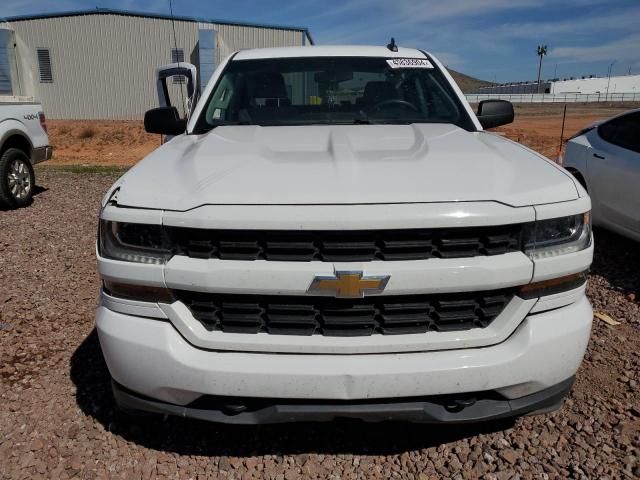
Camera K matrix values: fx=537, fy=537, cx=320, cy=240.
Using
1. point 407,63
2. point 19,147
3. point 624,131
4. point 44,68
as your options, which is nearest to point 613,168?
point 624,131

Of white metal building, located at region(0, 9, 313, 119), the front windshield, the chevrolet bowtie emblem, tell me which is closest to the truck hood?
the chevrolet bowtie emblem

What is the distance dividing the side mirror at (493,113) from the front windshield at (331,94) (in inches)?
7.9

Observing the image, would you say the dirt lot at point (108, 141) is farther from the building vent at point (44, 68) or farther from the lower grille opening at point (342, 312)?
the lower grille opening at point (342, 312)

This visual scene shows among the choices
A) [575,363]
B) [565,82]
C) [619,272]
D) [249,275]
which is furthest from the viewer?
[565,82]

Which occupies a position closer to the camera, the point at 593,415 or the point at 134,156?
the point at 593,415

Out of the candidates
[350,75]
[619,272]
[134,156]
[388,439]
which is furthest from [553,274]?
[134,156]

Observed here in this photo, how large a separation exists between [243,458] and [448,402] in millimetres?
988

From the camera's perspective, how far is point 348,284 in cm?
191

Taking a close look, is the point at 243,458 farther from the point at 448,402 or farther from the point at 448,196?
the point at 448,196

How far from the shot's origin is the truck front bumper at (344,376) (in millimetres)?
1951

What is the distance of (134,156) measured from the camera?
1891 centimetres

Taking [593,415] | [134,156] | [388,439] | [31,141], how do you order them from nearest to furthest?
1. [388,439]
2. [593,415]
3. [31,141]
4. [134,156]

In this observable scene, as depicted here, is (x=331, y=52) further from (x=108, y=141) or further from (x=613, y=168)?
(x=108, y=141)

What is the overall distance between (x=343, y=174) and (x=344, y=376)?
0.76 meters
